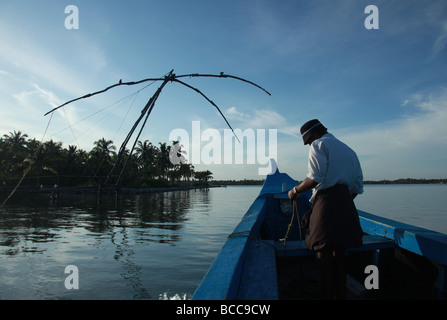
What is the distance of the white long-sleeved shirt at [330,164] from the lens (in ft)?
7.62

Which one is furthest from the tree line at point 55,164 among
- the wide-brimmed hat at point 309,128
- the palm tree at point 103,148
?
the wide-brimmed hat at point 309,128

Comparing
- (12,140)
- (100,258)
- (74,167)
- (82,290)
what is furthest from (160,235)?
(12,140)

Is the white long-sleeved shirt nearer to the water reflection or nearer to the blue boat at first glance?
the blue boat

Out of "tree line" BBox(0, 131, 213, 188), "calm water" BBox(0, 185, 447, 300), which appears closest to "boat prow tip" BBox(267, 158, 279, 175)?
"calm water" BBox(0, 185, 447, 300)

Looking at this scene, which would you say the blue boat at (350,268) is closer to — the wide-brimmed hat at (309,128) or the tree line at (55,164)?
the wide-brimmed hat at (309,128)

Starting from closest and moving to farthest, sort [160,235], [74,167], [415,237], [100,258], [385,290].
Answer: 1. [415,237]
2. [385,290]
3. [100,258]
4. [160,235]
5. [74,167]

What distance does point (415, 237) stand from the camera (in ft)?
9.94

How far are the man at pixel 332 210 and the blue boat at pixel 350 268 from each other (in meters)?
0.50

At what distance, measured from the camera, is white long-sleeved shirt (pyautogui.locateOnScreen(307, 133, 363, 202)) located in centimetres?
232

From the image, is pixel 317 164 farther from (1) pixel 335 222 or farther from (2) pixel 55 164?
(2) pixel 55 164

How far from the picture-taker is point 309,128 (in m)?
2.60
